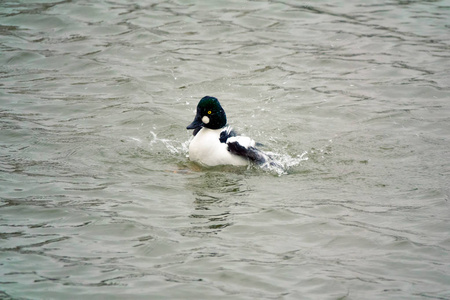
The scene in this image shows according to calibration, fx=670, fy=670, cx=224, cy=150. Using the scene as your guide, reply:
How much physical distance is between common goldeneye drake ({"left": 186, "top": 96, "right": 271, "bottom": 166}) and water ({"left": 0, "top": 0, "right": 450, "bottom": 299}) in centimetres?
15

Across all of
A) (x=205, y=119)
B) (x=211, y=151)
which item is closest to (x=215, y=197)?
(x=211, y=151)

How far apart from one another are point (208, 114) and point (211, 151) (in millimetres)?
476

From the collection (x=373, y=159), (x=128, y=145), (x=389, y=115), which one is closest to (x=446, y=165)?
(x=373, y=159)

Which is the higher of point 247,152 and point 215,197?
point 247,152

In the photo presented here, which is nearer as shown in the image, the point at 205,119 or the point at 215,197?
the point at 215,197

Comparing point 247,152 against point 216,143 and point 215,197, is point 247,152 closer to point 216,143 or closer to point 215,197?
point 216,143

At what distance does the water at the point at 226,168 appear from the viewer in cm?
582

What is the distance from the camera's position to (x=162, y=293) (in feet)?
17.8

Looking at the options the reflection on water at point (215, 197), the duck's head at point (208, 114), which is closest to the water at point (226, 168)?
the reflection on water at point (215, 197)

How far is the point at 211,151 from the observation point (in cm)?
851

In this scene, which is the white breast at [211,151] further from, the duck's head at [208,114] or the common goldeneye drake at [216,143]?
the duck's head at [208,114]

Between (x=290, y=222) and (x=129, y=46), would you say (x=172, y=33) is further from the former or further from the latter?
(x=290, y=222)

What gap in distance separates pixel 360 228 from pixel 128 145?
3.71m

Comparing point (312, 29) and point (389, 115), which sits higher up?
point (312, 29)
